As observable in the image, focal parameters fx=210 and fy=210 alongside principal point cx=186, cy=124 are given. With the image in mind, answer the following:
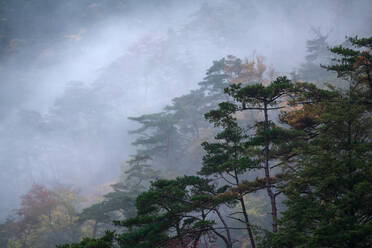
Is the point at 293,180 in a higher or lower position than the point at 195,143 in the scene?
lower

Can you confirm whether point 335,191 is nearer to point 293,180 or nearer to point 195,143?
point 293,180

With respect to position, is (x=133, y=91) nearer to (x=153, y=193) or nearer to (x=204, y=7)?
(x=204, y=7)

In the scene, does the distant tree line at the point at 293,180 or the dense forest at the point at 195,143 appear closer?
the distant tree line at the point at 293,180

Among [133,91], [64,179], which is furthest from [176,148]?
[133,91]

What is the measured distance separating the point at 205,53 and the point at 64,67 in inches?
3062

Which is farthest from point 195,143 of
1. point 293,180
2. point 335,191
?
point 335,191

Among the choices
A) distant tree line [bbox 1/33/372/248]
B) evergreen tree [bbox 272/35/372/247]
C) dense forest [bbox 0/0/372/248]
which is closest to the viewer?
evergreen tree [bbox 272/35/372/247]

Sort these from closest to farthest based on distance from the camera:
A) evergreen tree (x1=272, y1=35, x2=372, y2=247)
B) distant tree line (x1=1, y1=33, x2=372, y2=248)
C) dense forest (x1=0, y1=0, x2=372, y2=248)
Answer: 1. evergreen tree (x1=272, y1=35, x2=372, y2=247)
2. distant tree line (x1=1, y1=33, x2=372, y2=248)
3. dense forest (x1=0, y1=0, x2=372, y2=248)

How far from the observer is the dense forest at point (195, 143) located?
20.7ft

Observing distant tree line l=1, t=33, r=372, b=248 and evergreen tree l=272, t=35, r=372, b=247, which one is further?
distant tree line l=1, t=33, r=372, b=248

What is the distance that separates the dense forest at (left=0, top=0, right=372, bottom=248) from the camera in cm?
630

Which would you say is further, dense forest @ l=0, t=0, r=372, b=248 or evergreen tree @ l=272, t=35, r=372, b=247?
dense forest @ l=0, t=0, r=372, b=248

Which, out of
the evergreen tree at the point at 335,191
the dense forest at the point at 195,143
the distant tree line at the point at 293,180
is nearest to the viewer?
the evergreen tree at the point at 335,191

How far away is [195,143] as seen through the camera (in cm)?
2892
